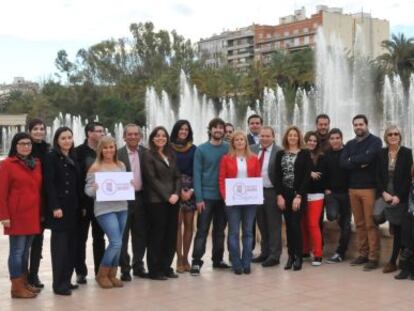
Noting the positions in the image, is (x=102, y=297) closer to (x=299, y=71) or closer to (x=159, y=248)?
(x=159, y=248)

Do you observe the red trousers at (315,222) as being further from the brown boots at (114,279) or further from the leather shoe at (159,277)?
the brown boots at (114,279)

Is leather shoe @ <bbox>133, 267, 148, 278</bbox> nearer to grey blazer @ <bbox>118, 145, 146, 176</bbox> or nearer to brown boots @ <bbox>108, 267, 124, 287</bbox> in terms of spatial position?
brown boots @ <bbox>108, 267, 124, 287</bbox>

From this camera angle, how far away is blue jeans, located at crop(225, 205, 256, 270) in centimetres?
703

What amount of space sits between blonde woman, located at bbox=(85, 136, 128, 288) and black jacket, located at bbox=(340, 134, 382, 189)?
9.00 feet

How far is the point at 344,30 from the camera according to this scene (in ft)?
287

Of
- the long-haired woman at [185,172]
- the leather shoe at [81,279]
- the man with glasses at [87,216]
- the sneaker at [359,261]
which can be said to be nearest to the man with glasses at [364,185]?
the sneaker at [359,261]

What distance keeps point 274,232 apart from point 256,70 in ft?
149

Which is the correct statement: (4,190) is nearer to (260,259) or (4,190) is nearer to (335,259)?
(260,259)

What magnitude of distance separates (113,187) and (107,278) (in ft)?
3.34

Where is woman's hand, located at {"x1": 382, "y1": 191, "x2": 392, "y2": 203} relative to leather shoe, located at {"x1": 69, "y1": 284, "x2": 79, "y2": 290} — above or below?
above

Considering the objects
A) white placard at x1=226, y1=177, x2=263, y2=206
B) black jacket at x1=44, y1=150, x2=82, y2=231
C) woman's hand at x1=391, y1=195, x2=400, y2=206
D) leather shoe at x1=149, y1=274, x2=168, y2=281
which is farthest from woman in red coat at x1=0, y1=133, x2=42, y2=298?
woman's hand at x1=391, y1=195, x2=400, y2=206

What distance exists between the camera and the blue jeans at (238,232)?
7031 mm

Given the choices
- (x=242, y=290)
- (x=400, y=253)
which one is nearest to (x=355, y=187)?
(x=400, y=253)

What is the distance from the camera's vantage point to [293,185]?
721 centimetres
